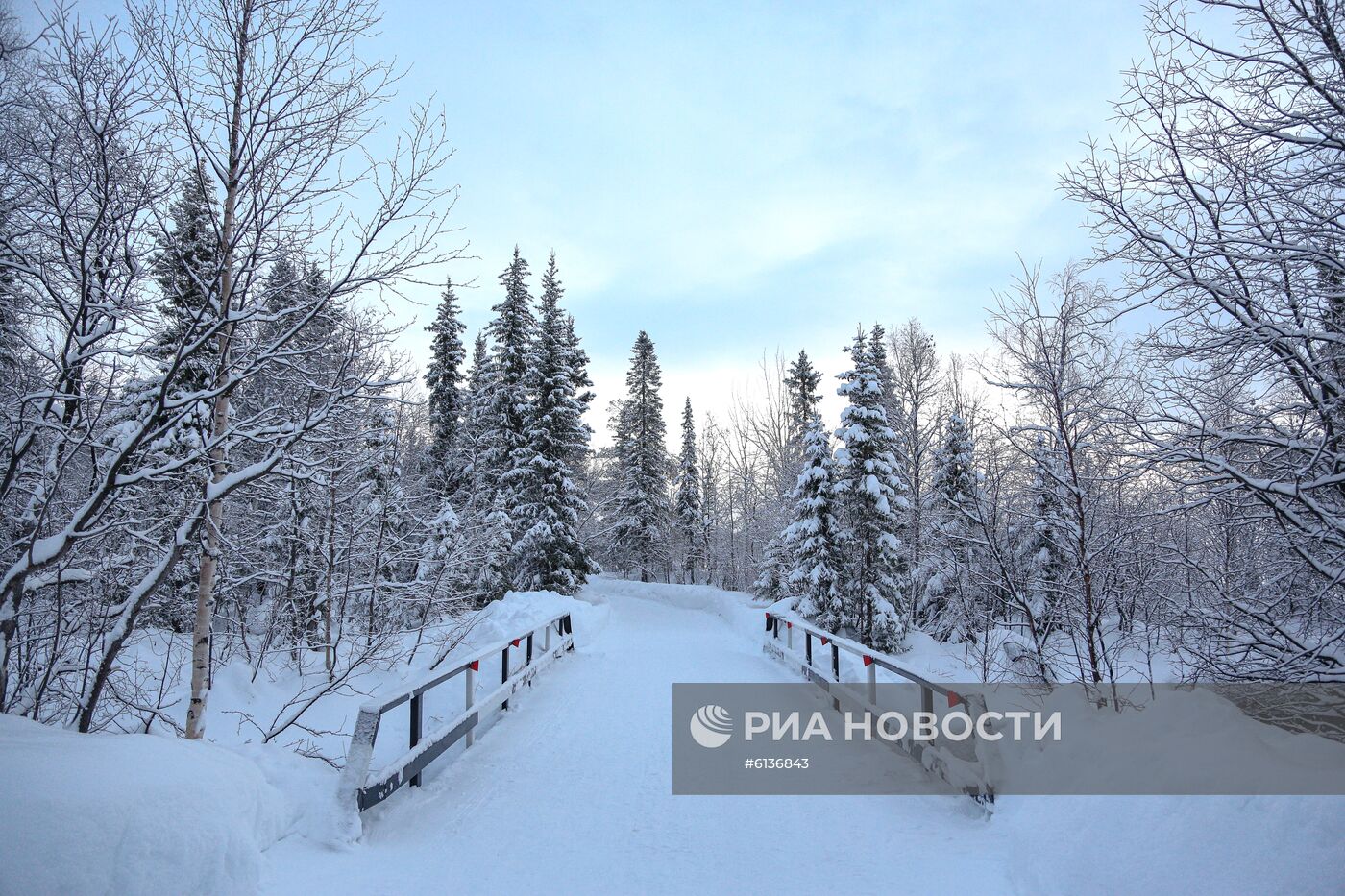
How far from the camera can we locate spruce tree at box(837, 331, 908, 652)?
18.2 m

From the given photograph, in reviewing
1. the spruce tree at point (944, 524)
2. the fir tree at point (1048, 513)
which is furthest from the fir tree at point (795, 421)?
the fir tree at point (1048, 513)

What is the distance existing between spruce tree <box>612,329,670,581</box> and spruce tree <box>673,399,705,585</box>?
175 cm

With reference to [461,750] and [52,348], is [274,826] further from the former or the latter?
[52,348]

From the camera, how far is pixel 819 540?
19125 mm

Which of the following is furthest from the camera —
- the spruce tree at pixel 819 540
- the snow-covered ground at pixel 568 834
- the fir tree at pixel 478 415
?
the fir tree at pixel 478 415

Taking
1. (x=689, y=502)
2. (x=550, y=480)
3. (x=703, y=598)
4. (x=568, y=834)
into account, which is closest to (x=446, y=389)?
(x=550, y=480)

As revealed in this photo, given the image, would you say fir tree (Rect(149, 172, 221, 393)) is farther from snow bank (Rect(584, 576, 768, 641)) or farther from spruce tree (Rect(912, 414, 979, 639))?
spruce tree (Rect(912, 414, 979, 639))

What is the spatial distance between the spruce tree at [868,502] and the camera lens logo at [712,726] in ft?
35.6

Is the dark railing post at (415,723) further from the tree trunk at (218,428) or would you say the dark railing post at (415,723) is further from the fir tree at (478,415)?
the fir tree at (478,415)

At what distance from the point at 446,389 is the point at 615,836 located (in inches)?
984

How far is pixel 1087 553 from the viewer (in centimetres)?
860

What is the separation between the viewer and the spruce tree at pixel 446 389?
26625 millimetres

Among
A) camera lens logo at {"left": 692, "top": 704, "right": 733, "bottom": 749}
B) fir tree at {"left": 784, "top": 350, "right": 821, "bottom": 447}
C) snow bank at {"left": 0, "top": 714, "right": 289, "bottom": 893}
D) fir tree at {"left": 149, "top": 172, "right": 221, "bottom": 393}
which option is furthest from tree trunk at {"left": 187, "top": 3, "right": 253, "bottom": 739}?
fir tree at {"left": 784, "top": 350, "right": 821, "bottom": 447}

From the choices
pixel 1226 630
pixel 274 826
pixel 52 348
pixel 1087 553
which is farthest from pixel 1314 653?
pixel 52 348
